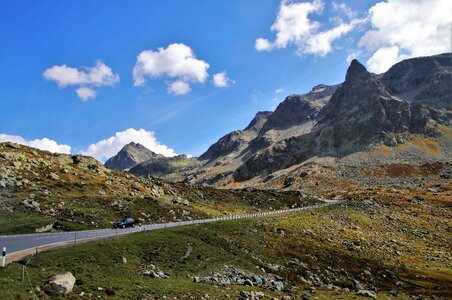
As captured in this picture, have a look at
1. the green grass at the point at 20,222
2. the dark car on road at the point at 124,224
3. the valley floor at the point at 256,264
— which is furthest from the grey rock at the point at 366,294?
the green grass at the point at 20,222

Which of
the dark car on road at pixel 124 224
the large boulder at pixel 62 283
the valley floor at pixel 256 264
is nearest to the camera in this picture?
the large boulder at pixel 62 283

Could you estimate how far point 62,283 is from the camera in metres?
23.8

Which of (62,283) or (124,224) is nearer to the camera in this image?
(62,283)

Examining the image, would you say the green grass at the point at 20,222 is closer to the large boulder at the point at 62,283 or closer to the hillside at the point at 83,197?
the hillside at the point at 83,197

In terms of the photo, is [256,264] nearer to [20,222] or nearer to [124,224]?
[124,224]

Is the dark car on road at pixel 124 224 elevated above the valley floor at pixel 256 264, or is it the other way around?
the dark car on road at pixel 124 224

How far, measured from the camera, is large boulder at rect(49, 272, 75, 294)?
922 inches

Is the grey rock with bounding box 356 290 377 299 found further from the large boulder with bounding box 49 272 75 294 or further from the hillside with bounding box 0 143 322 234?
the hillside with bounding box 0 143 322 234

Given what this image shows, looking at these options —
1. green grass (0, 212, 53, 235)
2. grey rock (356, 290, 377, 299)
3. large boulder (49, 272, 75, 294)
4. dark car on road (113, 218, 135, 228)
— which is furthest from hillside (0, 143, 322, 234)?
grey rock (356, 290, 377, 299)

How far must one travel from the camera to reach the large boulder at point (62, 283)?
76.9 ft

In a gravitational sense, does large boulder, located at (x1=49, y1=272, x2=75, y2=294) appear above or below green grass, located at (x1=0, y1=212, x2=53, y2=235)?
below

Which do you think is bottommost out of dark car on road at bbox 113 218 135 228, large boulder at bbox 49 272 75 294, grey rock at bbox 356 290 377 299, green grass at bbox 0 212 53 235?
grey rock at bbox 356 290 377 299

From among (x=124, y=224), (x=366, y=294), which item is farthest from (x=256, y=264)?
(x=124, y=224)

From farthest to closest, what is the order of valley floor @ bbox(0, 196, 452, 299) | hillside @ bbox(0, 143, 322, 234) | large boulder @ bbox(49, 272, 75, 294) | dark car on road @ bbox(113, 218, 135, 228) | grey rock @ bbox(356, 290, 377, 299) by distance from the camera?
hillside @ bbox(0, 143, 322, 234), dark car on road @ bbox(113, 218, 135, 228), grey rock @ bbox(356, 290, 377, 299), valley floor @ bbox(0, 196, 452, 299), large boulder @ bbox(49, 272, 75, 294)
